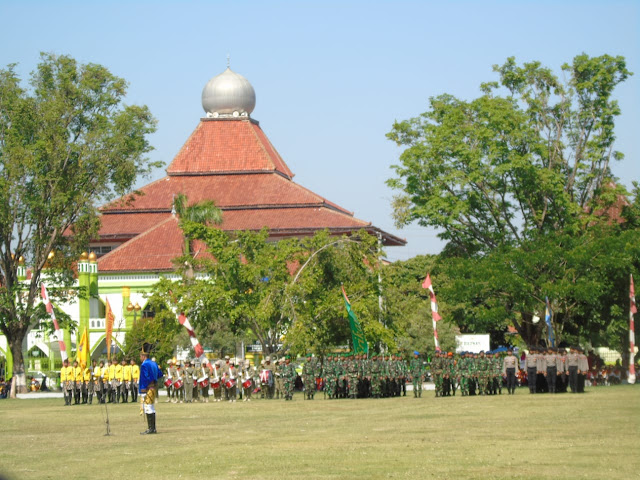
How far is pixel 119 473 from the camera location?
1330cm

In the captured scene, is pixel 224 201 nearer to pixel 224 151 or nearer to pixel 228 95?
pixel 224 151

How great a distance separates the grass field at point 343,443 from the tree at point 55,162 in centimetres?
1875

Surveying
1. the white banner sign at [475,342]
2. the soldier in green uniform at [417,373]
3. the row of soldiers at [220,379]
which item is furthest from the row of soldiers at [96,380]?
the white banner sign at [475,342]

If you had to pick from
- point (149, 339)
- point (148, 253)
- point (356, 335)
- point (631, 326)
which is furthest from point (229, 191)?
point (356, 335)

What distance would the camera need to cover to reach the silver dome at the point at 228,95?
264 feet

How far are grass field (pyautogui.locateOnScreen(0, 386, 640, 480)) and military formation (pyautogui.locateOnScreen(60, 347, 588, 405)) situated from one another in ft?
19.7

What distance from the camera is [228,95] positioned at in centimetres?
8062

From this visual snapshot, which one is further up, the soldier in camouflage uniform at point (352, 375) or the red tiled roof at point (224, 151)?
the red tiled roof at point (224, 151)

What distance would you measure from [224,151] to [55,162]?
3383cm

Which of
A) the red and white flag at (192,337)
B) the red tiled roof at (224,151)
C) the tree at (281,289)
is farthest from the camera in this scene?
the red tiled roof at (224,151)

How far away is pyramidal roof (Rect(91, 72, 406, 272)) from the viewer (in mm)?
65875

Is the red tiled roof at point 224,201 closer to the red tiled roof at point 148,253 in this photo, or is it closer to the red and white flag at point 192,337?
the red tiled roof at point 148,253

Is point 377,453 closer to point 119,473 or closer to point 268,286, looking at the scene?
point 119,473

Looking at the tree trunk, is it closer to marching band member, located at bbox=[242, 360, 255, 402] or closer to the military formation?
the military formation
